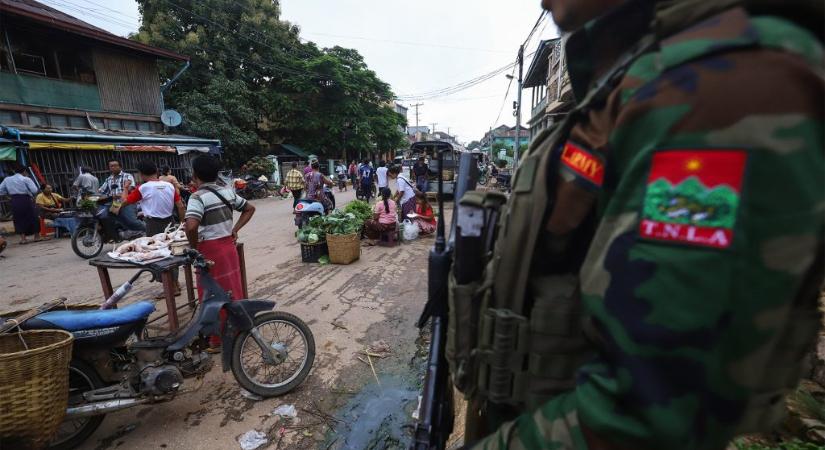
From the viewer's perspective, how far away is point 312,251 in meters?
6.23

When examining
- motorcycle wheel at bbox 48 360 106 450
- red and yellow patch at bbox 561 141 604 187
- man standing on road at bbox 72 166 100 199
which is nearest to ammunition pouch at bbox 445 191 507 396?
red and yellow patch at bbox 561 141 604 187

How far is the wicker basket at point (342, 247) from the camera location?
5988 millimetres

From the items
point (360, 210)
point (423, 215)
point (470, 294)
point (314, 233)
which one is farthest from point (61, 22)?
point (470, 294)

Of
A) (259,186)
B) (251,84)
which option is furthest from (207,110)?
(251,84)

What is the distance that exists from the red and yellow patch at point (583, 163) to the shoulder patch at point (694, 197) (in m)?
0.13

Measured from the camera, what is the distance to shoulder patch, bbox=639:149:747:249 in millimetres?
505

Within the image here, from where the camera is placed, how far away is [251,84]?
22266 millimetres

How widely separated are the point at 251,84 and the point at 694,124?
25.4 m

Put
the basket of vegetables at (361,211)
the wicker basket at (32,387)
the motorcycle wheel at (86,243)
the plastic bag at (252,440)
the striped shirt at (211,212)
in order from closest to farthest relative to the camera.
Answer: the wicker basket at (32,387) < the plastic bag at (252,440) < the striped shirt at (211,212) < the motorcycle wheel at (86,243) < the basket of vegetables at (361,211)

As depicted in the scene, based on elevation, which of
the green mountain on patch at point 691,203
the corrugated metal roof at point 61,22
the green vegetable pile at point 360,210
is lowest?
the green vegetable pile at point 360,210

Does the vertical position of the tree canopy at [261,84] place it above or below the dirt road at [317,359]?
above

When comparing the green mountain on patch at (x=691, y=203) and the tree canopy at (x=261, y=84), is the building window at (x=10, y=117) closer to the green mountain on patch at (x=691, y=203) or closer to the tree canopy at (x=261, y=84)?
the tree canopy at (x=261, y=84)

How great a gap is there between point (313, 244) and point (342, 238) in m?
0.58

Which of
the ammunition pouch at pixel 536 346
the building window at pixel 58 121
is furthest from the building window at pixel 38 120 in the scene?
the ammunition pouch at pixel 536 346
